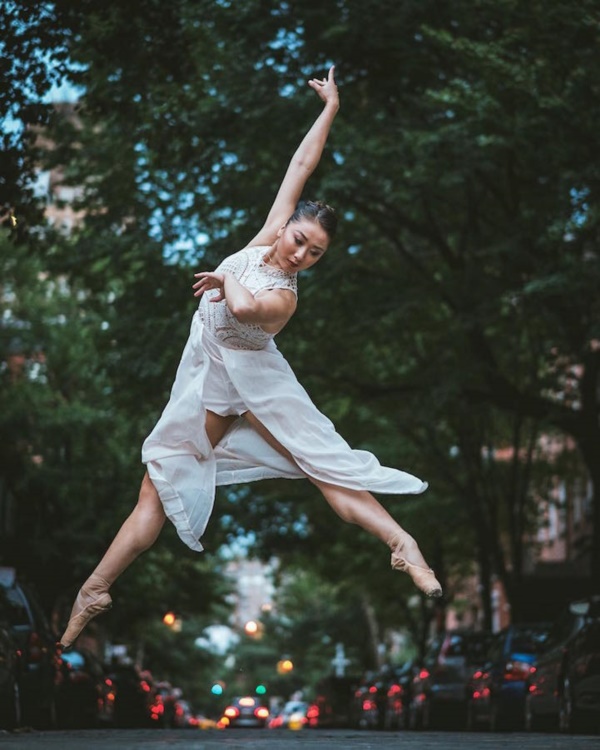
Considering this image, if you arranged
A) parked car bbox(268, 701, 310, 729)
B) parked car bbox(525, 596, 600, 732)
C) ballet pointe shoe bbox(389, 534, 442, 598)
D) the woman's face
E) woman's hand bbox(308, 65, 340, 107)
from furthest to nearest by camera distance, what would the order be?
1. parked car bbox(268, 701, 310, 729)
2. parked car bbox(525, 596, 600, 732)
3. woman's hand bbox(308, 65, 340, 107)
4. the woman's face
5. ballet pointe shoe bbox(389, 534, 442, 598)

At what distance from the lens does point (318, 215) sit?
6289mm

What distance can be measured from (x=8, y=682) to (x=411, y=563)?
581 centimetres

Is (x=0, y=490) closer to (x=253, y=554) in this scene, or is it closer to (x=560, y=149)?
(x=253, y=554)

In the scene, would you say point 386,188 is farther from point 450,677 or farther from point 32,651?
point 32,651

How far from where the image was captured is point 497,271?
2247 cm

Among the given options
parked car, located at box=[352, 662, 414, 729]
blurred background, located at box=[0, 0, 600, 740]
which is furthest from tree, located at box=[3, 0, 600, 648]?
parked car, located at box=[352, 662, 414, 729]

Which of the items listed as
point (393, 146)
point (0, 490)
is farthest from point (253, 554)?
point (393, 146)

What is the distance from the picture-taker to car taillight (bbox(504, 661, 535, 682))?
1786 centimetres

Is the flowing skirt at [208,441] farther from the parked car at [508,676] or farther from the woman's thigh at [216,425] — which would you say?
the parked car at [508,676]

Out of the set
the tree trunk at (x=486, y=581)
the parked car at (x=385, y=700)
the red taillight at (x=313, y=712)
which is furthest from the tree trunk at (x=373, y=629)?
the tree trunk at (x=486, y=581)

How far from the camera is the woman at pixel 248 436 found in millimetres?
6309

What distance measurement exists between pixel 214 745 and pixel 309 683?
86.0 metres

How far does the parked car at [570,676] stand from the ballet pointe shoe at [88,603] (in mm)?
8051

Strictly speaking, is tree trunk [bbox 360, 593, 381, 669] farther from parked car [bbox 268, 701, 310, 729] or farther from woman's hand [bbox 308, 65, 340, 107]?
woman's hand [bbox 308, 65, 340, 107]
